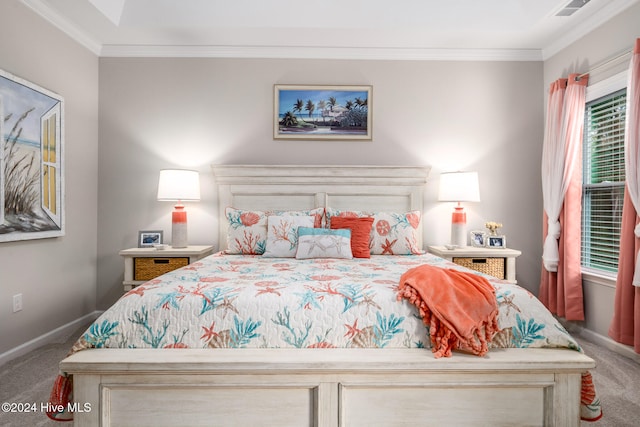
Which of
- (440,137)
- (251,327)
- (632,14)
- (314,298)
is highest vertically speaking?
(632,14)

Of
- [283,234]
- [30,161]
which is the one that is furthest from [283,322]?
[30,161]

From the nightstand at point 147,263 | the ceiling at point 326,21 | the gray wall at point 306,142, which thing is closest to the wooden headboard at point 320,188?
the gray wall at point 306,142

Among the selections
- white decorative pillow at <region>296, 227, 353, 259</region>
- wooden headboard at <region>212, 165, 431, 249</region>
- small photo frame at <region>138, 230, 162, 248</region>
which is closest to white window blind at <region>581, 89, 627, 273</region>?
wooden headboard at <region>212, 165, 431, 249</region>

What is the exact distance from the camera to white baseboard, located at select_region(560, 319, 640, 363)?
2.49m

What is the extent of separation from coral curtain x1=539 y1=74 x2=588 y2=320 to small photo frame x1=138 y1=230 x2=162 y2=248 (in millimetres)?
3512

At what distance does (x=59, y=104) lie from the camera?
2920mm

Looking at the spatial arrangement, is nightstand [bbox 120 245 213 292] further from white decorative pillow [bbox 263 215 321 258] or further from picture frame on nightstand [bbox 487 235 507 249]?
picture frame on nightstand [bbox 487 235 507 249]

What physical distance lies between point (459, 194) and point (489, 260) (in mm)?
621

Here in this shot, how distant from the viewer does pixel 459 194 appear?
3.19m

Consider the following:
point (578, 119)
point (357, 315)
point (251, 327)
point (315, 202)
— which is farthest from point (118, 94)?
point (578, 119)

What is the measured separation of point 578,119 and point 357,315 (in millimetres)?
2654

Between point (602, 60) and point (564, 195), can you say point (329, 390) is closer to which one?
point (564, 195)

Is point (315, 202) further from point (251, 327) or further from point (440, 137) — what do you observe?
point (251, 327)

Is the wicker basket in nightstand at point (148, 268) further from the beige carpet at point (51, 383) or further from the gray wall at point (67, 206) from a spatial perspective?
the beige carpet at point (51, 383)
